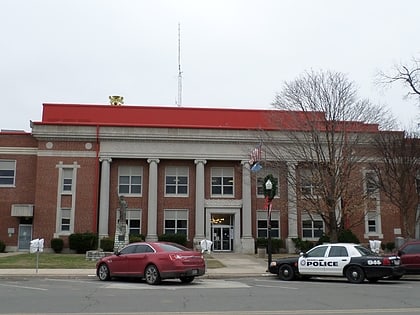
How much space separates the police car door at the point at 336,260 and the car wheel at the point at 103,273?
26.7 ft

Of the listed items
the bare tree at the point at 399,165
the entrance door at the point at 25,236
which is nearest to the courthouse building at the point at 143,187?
the entrance door at the point at 25,236

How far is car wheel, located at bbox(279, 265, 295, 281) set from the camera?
2008cm

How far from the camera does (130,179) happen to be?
140ft

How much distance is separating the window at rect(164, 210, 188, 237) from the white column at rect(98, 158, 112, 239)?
4.88m

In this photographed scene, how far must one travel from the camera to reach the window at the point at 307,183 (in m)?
29.6

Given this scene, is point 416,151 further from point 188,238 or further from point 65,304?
point 65,304

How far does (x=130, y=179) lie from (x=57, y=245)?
25.5 feet

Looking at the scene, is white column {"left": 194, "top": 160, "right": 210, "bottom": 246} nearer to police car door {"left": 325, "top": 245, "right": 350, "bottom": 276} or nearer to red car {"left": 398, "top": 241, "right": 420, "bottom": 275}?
red car {"left": 398, "top": 241, "right": 420, "bottom": 275}

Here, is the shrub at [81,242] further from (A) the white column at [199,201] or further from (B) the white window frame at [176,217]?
(A) the white column at [199,201]

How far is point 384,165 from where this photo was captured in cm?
3164

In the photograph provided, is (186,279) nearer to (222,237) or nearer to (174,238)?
(174,238)

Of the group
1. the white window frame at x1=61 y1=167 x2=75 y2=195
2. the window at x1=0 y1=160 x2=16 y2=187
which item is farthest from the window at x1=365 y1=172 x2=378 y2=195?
the window at x1=0 y1=160 x2=16 y2=187

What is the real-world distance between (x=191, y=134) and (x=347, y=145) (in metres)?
15.7

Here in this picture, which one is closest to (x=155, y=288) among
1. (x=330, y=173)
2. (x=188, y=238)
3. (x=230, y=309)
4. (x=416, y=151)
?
(x=230, y=309)
